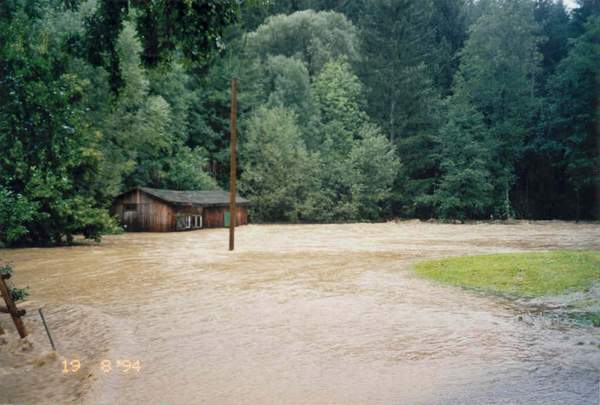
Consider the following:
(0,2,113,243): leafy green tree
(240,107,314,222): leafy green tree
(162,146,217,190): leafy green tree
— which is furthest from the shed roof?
(0,2,113,243): leafy green tree

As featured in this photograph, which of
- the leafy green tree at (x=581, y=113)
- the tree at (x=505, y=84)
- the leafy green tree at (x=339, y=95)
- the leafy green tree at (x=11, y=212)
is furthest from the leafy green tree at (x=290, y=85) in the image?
the leafy green tree at (x=11, y=212)

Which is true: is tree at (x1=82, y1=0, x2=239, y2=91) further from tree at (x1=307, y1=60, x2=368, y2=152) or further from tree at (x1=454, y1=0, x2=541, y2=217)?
tree at (x1=307, y1=60, x2=368, y2=152)

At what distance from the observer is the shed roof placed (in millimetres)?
44656

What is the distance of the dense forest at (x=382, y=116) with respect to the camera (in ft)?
174

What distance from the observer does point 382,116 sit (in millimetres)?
67750

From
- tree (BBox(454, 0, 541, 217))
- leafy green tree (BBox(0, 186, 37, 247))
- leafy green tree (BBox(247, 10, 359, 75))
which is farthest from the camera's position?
leafy green tree (BBox(247, 10, 359, 75))

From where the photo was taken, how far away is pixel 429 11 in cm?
7212

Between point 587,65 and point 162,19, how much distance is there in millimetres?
53375

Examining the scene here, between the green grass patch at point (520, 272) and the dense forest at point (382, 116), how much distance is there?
1003 inches

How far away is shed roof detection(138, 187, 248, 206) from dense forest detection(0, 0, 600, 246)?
3.07 meters

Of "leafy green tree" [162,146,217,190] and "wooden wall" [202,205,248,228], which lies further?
"leafy green tree" [162,146,217,190]

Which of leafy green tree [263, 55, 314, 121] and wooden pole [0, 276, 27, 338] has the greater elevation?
leafy green tree [263, 55, 314, 121]

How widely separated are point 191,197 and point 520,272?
33.0m

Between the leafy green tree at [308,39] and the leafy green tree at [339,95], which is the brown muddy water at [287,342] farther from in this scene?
the leafy green tree at [308,39]
